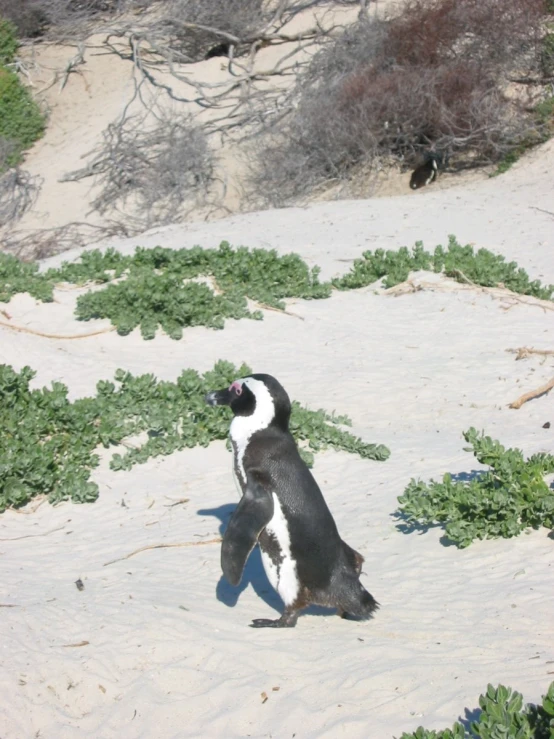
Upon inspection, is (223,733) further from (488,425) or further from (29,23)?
(29,23)

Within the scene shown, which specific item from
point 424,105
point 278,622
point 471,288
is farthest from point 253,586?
point 424,105

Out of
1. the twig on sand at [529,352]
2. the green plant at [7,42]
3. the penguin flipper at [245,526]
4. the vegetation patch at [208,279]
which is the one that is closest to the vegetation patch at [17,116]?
the green plant at [7,42]

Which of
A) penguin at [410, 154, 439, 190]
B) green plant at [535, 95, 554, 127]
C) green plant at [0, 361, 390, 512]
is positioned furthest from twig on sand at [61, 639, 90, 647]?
green plant at [535, 95, 554, 127]

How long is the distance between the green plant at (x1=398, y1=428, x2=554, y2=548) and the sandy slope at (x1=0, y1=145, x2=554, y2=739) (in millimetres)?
104

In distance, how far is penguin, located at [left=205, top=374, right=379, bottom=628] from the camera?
4.34m

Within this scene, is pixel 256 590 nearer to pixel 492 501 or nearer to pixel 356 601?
pixel 356 601

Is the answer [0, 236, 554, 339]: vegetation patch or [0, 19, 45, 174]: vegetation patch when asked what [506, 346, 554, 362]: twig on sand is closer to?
[0, 236, 554, 339]: vegetation patch

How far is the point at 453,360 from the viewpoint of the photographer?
28.4ft

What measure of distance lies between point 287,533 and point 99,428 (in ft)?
9.93

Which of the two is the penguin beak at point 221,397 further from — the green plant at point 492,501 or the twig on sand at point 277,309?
the twig on sand at point 277,309

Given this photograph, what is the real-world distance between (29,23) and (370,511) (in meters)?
23.8

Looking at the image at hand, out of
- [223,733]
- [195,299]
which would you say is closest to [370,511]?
[223,733]

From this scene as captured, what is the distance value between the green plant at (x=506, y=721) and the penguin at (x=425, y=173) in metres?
16.4

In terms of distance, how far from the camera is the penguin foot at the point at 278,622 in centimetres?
433
